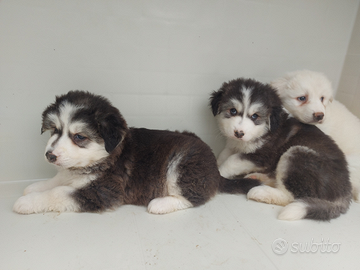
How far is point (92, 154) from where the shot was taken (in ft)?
8.37

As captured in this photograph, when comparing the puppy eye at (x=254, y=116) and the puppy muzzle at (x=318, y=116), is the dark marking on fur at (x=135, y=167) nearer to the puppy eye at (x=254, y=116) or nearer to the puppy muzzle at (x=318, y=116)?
the puppy eye at (x=254, y=116)

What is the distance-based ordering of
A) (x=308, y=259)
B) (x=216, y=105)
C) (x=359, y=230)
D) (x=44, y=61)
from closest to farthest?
1. (x=308, y=259)
2. (x=359, y=230)
3. (x=44, y=61)
4. (x=216, y=105)

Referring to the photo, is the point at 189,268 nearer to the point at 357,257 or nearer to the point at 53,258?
the point at 53,258

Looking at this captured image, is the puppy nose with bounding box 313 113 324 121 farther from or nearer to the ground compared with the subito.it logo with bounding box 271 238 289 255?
farther from the ground

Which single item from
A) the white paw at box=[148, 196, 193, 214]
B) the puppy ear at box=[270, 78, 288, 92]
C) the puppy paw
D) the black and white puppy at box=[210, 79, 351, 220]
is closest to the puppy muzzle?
the black and white puppy at box=[210, 79, 351, 220]

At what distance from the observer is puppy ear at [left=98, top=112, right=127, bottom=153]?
248 centimetres

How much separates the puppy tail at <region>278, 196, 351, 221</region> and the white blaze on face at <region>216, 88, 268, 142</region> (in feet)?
2.89

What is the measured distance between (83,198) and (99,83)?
1469mm

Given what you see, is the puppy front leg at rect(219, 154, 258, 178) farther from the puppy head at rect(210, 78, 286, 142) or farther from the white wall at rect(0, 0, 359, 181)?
the white wall at rect(0, 0, 359, 181)

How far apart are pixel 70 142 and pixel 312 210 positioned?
2.47m

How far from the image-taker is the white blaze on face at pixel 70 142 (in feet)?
7.87

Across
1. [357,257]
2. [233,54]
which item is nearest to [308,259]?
[357,257]

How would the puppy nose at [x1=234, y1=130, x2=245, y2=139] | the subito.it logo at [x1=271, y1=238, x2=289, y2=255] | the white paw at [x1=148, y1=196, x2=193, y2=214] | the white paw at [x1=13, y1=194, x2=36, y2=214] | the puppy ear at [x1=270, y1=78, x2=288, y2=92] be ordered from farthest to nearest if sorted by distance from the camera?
1. the puppy ear at [x1=270, y1=78, x2=288, y2=92]
2. the puppy nose at [x1=234, y1=130, x2=245, y2=139]
3. the white paw at [x1=148, y1=196, x2=193, y2=214]
4. the white paw at [x1=13, y1=194, x2=36, y2=214]
5. the subito.it logo at [x1=271, y1=238, x2=289, y2=255]

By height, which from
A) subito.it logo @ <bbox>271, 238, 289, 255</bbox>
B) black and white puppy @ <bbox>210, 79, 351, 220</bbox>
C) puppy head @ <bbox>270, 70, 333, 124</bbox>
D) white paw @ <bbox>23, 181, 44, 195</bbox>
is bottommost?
white paw @ <bbox>23, 181, 44, 195</bbox>
